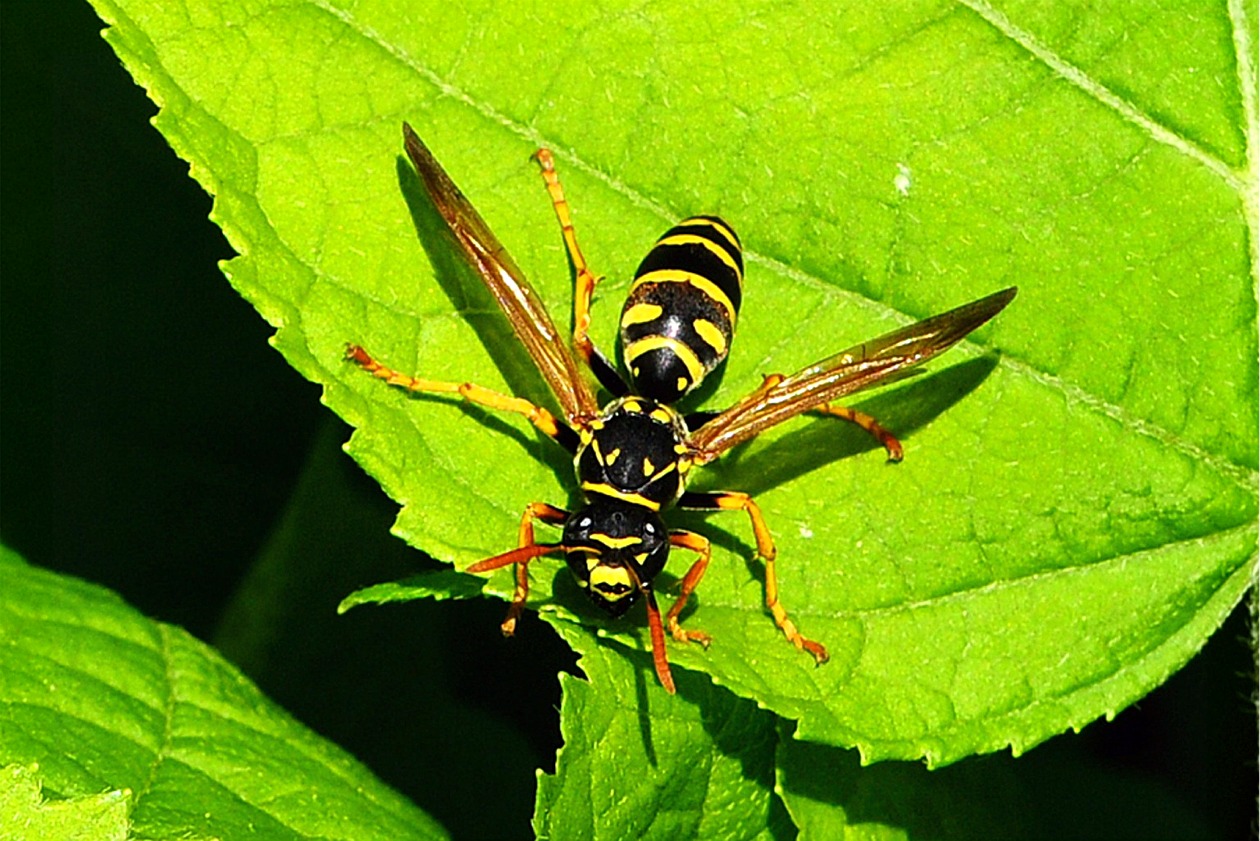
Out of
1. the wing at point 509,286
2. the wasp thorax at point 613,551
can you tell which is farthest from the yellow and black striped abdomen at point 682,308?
the wasp thorax at point 613,551

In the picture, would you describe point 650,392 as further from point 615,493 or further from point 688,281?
point 688,281

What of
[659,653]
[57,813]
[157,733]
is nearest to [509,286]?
[659,653]

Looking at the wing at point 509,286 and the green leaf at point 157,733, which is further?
the wing at point 509,286

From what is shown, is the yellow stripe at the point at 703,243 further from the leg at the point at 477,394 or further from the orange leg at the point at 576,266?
the leg at the point at 477,394

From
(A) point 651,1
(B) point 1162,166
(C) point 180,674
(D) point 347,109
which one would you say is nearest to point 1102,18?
(B) point 1162,166

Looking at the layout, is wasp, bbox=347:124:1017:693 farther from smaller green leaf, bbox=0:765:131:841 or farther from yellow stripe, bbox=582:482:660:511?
smaller green leaf, bbox=0:765:131:841
